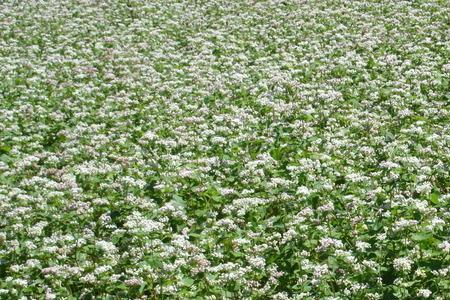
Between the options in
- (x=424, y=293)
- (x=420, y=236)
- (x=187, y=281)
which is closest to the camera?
(x=424, y=293)

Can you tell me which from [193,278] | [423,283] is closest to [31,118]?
[193,278]

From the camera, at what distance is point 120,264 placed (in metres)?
6.93

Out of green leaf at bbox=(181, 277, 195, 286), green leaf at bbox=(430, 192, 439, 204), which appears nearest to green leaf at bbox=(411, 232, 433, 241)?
green leaf at bbox=(430, 192, 439, 204)

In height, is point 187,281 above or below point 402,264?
below

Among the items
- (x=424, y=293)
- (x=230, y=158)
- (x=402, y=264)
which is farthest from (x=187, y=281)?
(x=230, y=158)

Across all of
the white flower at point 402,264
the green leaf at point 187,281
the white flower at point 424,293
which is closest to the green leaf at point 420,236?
the white flower at point 402,264

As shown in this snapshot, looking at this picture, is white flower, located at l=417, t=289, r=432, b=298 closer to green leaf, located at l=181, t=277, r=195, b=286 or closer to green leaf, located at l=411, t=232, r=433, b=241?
green leaf, located at l=411, t=232, r=433, b=241

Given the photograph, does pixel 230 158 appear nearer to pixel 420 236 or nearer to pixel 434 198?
pixel 434 198

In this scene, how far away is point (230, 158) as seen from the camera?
30.9ft

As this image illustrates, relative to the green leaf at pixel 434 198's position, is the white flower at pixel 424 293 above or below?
above

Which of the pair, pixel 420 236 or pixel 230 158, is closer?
pixel 420 236

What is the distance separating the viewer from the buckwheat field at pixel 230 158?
6566 millimetres

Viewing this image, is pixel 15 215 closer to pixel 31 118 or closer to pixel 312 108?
pixel 31 118

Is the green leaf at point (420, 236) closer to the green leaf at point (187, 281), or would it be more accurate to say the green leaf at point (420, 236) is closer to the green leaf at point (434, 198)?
the green leaf at point (434, 198)
